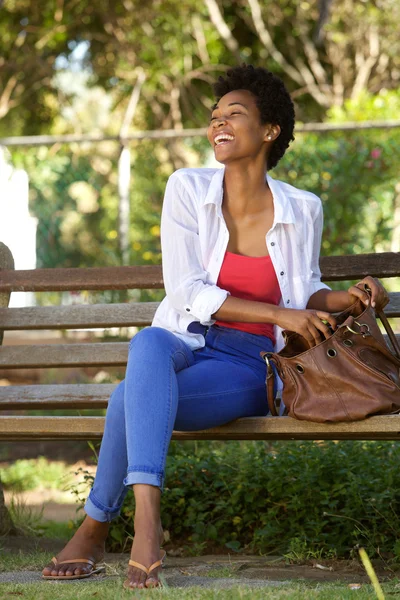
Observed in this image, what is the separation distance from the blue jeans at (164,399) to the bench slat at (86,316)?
2.00 feet

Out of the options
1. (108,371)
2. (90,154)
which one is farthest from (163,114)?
(108,371)

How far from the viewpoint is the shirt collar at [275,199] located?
10.8 ft

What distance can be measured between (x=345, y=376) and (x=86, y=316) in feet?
4.39

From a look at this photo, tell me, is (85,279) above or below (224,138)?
below

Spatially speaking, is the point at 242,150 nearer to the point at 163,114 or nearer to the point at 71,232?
the point at 71,232

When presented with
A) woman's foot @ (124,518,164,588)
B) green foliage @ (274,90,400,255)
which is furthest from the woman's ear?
green foliage @ (274,90,400,255)

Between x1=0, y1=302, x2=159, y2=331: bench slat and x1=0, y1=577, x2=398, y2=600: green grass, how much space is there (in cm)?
124

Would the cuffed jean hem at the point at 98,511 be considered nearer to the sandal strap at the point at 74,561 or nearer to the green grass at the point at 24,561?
the sandal strap at the point at 74,561

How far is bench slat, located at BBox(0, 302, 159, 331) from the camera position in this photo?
149 inches

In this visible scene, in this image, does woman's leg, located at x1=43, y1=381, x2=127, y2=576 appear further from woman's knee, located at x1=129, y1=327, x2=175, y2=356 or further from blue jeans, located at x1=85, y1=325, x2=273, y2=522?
woman's knee, located at x1=129, y1=327, x2=175, y2=356

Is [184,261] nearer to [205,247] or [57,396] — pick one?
[205,247]

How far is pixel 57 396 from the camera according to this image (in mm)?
3588

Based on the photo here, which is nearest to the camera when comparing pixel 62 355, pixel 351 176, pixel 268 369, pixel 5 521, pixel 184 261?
pixel 268 369

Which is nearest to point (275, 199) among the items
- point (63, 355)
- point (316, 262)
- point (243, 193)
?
point (243, 193)
